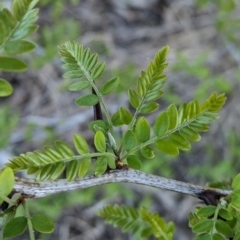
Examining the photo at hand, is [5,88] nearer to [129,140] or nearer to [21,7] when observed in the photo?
[21,7]

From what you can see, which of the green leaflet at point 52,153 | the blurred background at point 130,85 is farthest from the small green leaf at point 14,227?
the blurred background at point 130,85

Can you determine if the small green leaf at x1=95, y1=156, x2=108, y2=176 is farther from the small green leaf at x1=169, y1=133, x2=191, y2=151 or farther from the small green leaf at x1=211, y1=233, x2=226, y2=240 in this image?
the small green leaf at x1=211, y1=233, x2=226, y2=240

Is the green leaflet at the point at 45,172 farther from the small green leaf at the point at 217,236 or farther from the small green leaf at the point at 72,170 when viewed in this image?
the small green leaf at the point at 217,236

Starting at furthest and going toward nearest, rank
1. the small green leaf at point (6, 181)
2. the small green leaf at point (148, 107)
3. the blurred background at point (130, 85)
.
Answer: the blurred background at point (130, 85)
the small green leaf at point (148, 107)
the small green leaf at point (6, 181)

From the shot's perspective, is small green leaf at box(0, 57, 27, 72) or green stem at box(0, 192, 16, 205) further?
small green leaf at box(0, 57, 27, 72)

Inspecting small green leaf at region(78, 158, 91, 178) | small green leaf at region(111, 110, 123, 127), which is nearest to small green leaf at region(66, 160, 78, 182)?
small green leaf at region(78, 158, 91, 178)

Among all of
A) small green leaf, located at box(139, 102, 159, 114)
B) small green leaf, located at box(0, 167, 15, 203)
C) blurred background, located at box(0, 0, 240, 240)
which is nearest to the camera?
small green leaf, located at box(0, 167, 15, 203)

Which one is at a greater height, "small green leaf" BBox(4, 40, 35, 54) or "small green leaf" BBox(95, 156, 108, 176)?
"small green leaf" BBox(4, 40, 35, 54)

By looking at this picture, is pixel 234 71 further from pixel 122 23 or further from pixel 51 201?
pixel 51 201
